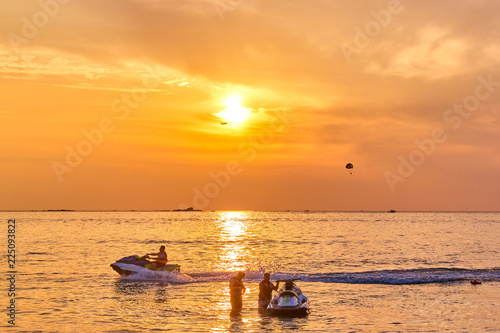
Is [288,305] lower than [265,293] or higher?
lower

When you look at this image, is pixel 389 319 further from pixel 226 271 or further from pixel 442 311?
pixel 226 271

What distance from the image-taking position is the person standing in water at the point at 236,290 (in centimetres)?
2930

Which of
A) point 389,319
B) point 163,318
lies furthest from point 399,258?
point 163,318

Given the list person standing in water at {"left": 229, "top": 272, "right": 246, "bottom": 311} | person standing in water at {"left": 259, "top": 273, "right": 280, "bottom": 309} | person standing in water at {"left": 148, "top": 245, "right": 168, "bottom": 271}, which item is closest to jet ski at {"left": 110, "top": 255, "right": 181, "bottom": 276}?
person standing in water at {"left": 148, "top": 245, "right": 168, "bottom": 271}

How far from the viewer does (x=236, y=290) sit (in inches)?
1159

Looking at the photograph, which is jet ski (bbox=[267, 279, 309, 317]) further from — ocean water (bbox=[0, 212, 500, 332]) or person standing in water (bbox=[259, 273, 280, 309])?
person standing in water (bbox=[259, 273, 280, 309])

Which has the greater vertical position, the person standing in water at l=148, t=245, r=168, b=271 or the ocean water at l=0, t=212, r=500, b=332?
the person standing in water at l=148, t=245, r=168, b=271

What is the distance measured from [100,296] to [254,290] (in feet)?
34.5

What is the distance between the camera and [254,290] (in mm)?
38250

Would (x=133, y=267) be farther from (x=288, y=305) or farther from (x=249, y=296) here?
(x=288, y=305)

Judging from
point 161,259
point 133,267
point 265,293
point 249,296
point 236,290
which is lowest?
point 249,296

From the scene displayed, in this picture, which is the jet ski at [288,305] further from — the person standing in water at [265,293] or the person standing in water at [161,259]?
the person standing in water at [161,259]

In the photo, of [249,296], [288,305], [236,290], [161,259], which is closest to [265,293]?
[236,290]

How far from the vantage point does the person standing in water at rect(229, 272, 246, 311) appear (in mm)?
29297
